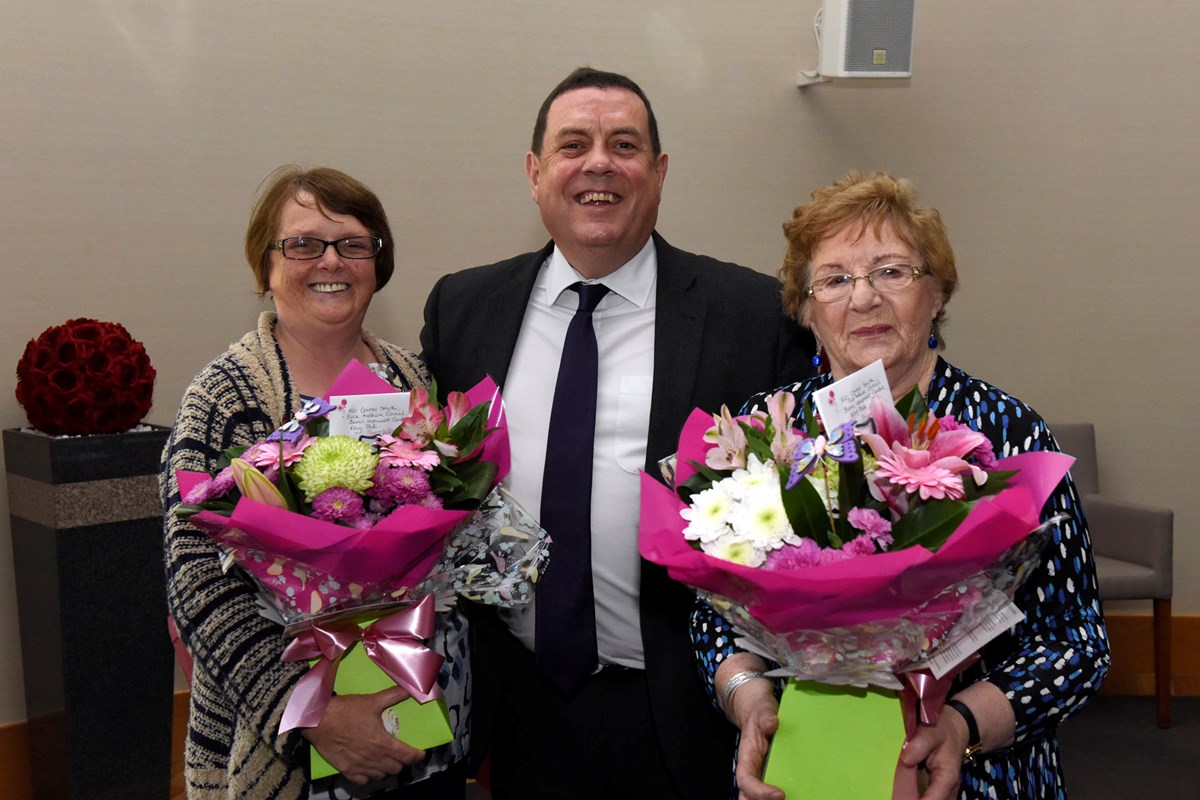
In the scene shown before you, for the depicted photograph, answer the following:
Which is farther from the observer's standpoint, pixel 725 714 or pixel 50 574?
pixel 50 574

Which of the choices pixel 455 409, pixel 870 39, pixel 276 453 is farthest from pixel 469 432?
pixel 870 39

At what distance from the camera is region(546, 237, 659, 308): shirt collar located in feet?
7.18

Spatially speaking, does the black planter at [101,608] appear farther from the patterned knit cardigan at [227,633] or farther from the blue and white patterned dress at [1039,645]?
the blue and white patterned dress at [1039,645]

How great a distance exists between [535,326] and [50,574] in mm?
1827

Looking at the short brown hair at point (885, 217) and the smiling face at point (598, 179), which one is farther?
the smiling face at point (598, 179)

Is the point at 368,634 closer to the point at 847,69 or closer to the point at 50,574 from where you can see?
the point at 50,574

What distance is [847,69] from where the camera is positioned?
4.14 m

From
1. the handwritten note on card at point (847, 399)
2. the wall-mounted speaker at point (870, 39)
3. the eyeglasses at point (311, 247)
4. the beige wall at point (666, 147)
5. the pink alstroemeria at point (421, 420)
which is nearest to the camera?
the handwritten note on card at point (847, 399)

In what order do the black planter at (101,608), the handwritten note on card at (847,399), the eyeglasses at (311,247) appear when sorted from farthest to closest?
the black planter at (101,608), the eyeglasses at (311,247), the handwritten note on card at (847,399)

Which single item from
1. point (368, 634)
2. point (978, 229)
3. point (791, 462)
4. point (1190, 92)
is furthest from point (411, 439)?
point (1190, 92)

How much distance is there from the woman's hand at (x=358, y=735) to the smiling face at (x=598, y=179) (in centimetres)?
100

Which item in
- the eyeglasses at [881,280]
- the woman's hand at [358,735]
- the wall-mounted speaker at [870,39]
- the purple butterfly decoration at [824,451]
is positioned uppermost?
the wall-mounted speaker at [870,39]

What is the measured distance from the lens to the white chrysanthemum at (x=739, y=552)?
130 cm

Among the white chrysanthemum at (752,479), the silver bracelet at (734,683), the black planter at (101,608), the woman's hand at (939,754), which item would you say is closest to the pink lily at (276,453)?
the white chrysanthemum at (752,479)
